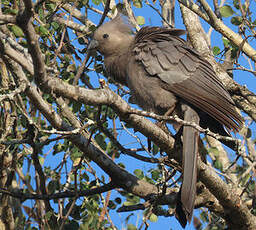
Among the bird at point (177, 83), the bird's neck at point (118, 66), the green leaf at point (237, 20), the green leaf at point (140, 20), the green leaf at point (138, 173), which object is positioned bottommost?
the green leaf at point (138, 173)

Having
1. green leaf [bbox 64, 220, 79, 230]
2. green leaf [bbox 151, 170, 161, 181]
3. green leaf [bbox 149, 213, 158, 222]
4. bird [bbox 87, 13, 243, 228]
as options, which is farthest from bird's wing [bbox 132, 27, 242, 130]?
green leaf [bbox 64, 220, 79, 230]

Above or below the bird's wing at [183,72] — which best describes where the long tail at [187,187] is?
below

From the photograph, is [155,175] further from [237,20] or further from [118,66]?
[237,20]

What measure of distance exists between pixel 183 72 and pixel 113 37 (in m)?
1.34

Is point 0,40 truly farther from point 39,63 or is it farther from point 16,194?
point 16,194

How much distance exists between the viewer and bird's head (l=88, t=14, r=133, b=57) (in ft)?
18.2

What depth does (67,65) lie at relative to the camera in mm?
4898

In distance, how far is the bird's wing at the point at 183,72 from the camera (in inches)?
174

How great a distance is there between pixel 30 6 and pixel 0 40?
588 mm

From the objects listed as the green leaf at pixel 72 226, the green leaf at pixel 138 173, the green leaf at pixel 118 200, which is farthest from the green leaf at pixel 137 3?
the green leaf at pixel 72 226

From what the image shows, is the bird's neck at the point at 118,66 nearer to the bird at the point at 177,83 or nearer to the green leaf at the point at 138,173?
the bird at the point at 177,83

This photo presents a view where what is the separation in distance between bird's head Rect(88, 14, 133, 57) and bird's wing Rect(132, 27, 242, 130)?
456 mm

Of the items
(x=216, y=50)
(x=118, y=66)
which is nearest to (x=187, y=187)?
(x=118, y=66)

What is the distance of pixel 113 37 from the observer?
221 inches
